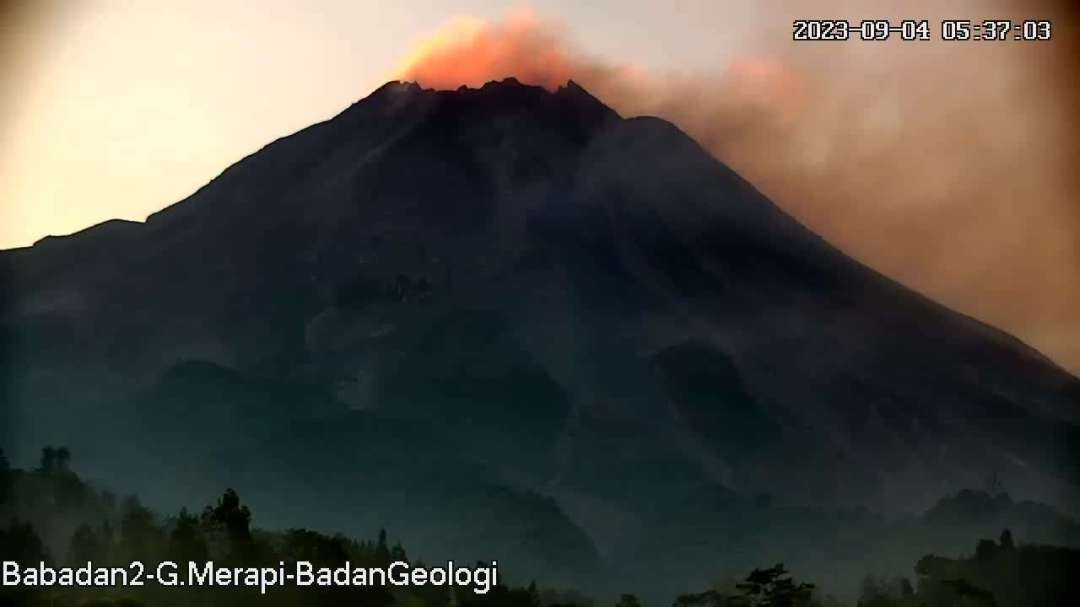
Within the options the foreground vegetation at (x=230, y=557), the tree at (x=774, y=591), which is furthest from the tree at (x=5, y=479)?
the tree at (x=774, y=591)

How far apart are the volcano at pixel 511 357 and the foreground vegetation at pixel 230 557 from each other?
5 cm

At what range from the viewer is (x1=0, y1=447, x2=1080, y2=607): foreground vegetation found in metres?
2.17

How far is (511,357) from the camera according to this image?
88.8 inches

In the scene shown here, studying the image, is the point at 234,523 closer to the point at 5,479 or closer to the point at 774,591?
the point at 5,479

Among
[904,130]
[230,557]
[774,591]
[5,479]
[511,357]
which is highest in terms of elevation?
[904,130]

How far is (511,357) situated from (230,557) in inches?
25.4

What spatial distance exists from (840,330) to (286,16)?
49.1 inches

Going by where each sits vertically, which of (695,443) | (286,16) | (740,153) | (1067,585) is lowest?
(1067,585)

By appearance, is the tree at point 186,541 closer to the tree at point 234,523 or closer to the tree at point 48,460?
the tree at point 234,523

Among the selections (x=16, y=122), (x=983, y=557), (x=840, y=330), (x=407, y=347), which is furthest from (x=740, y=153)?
(x=16, y=122)

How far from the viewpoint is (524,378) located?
2.25 metres

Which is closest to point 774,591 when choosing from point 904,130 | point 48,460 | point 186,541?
point 904,130

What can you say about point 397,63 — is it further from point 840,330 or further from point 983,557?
point 983,557

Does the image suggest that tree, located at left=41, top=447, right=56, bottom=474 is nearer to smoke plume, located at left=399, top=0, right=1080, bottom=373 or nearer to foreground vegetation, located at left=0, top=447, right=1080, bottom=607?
foreground vegetation, located at left=0, top=447, right=1080, bottom=607
